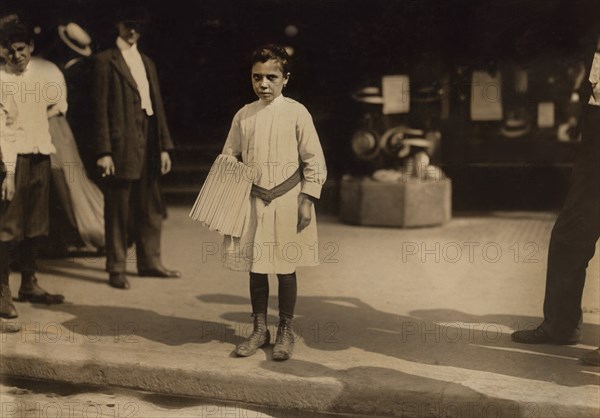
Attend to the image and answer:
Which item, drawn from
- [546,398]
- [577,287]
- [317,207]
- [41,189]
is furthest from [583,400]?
[317,207]

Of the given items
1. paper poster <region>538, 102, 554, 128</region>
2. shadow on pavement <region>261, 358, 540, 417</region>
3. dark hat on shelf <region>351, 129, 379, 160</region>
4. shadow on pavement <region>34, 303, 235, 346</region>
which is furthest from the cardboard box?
shadow on pavement <region>261, 358, 540, 417</region>

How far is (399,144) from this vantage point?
9.36 m

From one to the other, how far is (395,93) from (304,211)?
5.25 meters

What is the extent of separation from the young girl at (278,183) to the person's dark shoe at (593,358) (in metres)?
1.52

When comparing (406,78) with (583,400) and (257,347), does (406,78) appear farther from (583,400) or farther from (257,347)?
(583,400)

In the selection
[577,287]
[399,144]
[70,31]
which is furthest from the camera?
[399,144]

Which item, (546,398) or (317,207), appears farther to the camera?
(317,207)

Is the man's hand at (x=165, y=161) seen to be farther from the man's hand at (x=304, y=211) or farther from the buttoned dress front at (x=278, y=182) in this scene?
the man's hand at (x=304, y=211)

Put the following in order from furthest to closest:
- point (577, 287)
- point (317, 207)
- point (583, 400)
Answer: point (317, 207) → point (577, 287) → point (583, 400)

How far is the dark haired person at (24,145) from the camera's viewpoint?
5.52m

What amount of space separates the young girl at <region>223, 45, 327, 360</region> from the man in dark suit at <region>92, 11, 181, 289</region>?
2.01m

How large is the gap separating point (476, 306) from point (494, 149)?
4452 millimetres

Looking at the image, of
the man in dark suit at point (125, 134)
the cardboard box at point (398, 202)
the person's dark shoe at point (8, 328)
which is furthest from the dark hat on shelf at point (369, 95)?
the person's dark shoe at point (8, 328)

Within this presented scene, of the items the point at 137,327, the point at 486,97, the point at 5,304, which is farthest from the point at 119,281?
the point at 486,97
